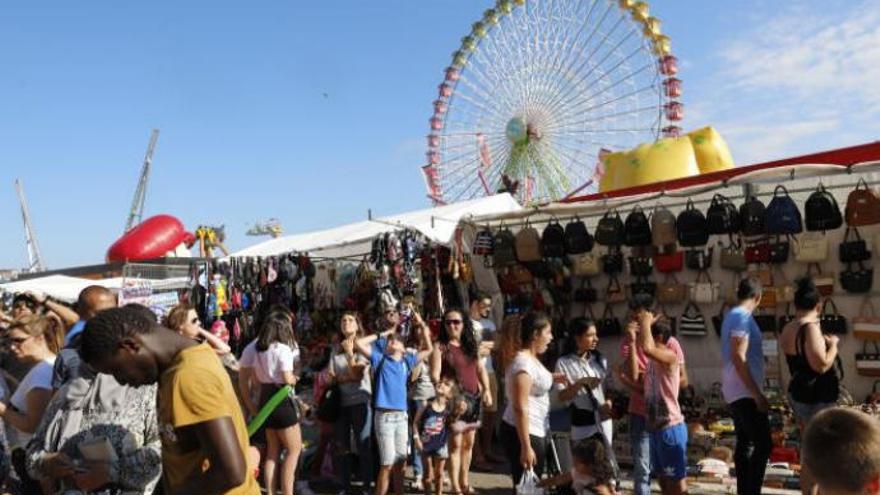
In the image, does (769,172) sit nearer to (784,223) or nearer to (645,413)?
(784,223)

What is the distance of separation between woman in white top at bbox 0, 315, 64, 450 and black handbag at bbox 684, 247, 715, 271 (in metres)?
5.11

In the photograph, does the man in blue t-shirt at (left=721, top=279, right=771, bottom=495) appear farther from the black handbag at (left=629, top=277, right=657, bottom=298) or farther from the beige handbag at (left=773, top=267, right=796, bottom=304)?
the black handbag at (left=629, top=277, right=657, bottom=298)

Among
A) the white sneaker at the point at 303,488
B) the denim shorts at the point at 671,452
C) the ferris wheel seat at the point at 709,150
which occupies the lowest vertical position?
the white sneaker at the point at 303,488

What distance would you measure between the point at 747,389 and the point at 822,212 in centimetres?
194

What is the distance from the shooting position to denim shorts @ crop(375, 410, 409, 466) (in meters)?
5.67

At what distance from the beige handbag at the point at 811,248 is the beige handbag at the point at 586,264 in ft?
5.95

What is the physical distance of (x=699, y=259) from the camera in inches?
273

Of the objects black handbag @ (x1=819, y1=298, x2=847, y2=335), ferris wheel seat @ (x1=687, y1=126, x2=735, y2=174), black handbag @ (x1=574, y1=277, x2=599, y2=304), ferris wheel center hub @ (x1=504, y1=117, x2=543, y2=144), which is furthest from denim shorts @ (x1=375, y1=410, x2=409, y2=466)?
ferris wheel center hub @ (x1=504, y1=117, x2=543, y2=144)

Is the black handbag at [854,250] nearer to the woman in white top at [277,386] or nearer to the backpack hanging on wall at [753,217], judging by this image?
the backpack hanging on wall at [753,217]

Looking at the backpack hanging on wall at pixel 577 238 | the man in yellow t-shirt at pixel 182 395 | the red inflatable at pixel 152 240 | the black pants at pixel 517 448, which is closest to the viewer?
the man in yellow t-shirt at pixel 182 395

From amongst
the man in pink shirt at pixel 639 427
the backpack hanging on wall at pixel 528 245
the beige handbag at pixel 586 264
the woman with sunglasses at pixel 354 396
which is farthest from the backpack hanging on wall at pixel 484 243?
the man in pink shirt at pixel 639 427

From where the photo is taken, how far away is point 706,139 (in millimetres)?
11562

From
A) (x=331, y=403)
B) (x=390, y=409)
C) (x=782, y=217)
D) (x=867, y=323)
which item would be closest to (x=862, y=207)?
(x=782, y=217)

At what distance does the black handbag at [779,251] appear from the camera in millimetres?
6449
